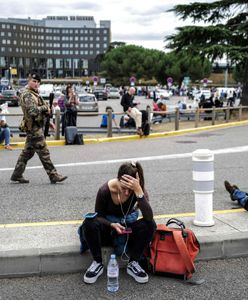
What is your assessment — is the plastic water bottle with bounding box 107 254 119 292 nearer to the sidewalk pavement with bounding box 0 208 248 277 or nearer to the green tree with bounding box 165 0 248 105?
the sidewalk pavement with bounding box 0 208 248 277

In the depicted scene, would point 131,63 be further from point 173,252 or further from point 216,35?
point 173,252

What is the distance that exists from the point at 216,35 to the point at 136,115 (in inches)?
501

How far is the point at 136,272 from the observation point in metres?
4.75

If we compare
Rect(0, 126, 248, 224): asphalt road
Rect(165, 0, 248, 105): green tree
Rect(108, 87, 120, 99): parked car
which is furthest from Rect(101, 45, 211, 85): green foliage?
Rect(0, 126, 248, 224): asphalt road

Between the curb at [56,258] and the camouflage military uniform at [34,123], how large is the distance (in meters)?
3.88

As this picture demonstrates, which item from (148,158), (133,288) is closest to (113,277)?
Result: (133,288)

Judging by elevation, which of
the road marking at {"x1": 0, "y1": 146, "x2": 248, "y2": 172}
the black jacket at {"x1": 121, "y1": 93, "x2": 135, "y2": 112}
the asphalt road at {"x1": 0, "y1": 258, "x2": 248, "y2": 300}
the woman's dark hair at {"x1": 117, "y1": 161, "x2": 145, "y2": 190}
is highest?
the black jacket at {"x1": 121, "y1": 93, "x2": 135, "y2": 112}

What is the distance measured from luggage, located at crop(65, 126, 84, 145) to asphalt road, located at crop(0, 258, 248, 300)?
36.7ft

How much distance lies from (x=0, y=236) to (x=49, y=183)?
3807 millimetres

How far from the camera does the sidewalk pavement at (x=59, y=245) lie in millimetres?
4867

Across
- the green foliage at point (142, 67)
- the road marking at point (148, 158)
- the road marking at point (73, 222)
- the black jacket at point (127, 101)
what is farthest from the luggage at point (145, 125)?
the green foliage at point (142, 67)

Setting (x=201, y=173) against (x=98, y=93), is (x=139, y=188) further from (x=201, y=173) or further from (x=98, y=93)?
(x=98, y=93)

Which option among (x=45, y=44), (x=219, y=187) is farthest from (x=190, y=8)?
(x=45, y=44)

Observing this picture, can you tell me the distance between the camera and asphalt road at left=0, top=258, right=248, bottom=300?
14.4 feet
